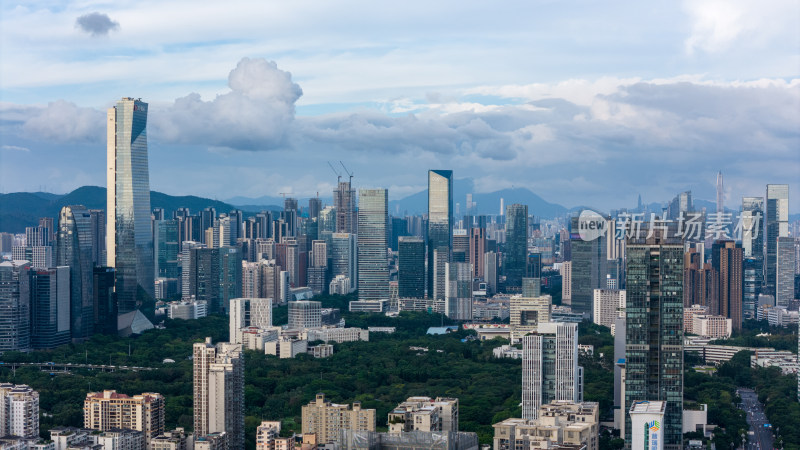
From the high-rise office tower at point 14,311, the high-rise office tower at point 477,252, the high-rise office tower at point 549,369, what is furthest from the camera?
the high-rise office tower at point 477,252

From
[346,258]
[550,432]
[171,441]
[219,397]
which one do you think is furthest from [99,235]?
[550,432]

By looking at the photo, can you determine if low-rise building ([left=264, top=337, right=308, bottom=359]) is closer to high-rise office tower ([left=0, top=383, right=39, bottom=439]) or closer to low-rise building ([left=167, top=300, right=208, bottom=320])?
low-rise building ([left=167, top=300, right=208, bottom=320])

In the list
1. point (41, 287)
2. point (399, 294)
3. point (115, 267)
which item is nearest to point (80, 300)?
point (41, 287)

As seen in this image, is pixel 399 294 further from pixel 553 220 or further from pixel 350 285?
pixel 553 220

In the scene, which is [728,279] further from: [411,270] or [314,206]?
[314,206]

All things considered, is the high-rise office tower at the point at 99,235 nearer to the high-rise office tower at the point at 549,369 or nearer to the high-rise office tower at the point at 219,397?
the high-rise office tower at the point at 219,397

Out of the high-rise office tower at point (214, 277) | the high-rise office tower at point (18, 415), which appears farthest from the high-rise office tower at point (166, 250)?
the high-rise office tower at point (18, 415)

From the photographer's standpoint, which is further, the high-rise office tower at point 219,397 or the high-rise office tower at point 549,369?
the high-rise office tower at point 549,369

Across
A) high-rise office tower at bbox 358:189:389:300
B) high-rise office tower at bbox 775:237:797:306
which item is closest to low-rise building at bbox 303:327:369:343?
high-rise office tower at bbox 358:189:389:300
